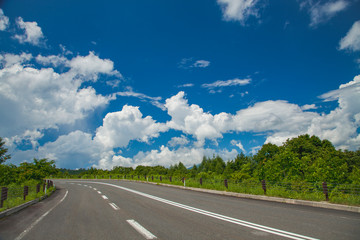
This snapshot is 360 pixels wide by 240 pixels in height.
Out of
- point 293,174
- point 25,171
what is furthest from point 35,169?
point 293,174

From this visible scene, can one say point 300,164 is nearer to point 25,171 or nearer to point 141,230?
point 141,230

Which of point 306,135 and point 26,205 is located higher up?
point 306,135

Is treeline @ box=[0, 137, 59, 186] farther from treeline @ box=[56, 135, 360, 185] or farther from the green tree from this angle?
treeline @ box=[56, 135, 360, 185]

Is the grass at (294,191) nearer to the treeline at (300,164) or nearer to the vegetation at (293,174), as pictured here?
the vegetation at (293,174)

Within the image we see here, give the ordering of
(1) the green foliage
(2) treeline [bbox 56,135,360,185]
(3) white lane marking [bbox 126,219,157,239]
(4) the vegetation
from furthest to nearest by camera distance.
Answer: (2) treeline [bbox 56,135,360,185] → (1) the green foliage → (4) the vegetation → (3) white lane marking [bbox 126,219,157,239]

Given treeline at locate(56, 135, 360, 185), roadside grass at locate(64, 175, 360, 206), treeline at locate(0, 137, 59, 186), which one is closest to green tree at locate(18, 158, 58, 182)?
treeline at locate(0, 137, 59, 186)

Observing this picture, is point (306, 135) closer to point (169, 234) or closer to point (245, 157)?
point (245, 157)

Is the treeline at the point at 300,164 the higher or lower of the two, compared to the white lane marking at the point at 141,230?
higher

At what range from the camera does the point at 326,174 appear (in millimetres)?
27078

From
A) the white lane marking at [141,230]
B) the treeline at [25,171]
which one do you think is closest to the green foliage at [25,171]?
the treeline at [25,171]

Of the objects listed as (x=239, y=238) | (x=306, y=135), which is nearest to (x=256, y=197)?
(x=239, y=238)

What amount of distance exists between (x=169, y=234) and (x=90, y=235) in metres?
2.05

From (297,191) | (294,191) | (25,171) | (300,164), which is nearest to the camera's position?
(294,191)

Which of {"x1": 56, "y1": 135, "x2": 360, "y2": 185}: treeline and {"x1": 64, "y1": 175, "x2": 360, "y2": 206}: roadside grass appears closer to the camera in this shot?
{"x1": 64, "y1": 175, "x2": 360, "y2": 206}: roadside grass
